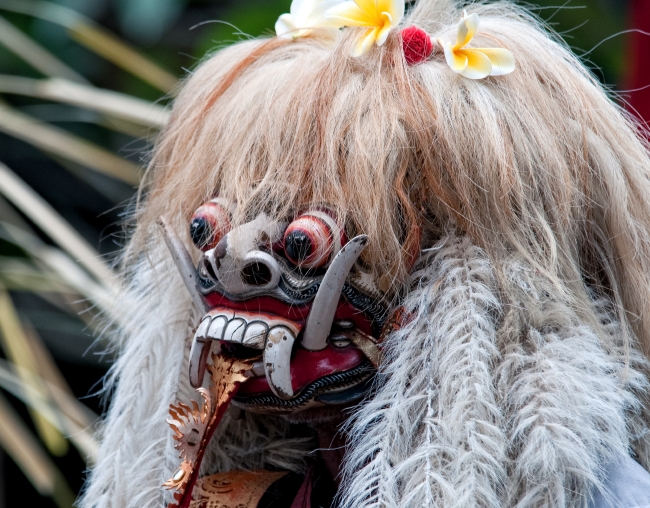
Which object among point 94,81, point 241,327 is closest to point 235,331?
point 241,327

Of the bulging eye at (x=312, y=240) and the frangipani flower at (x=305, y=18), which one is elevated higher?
the frangipani flower at (x=305, y=18)

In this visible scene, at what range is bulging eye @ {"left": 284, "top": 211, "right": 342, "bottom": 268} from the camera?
800mm

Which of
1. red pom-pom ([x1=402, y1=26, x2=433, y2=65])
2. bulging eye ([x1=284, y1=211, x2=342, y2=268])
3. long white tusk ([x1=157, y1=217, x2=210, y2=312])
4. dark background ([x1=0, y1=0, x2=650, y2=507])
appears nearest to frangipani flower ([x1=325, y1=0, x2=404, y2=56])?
red pom-pom ([x1=402, y1=26, x2=433, y2=65])

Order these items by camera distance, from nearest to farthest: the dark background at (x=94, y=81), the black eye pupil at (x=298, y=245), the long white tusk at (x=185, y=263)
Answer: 1. the black eye pupil at (x=298, y=245)
2. the long white tusk at (x=185, y=263)
3. the dark background at (x=94, y=81)

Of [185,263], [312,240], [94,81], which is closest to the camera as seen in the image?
[312,240]

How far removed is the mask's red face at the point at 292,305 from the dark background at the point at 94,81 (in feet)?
3.70

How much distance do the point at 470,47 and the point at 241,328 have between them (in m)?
0.41

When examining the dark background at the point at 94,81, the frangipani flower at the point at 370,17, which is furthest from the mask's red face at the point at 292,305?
the dark background at the point at 94,81

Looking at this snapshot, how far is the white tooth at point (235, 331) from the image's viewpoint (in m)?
0.83

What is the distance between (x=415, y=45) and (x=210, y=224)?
0.32m

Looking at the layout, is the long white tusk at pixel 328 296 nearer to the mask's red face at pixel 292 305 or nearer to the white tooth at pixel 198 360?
the mask's red face at pixel 292 305

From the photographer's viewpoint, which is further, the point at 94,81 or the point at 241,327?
the point at 94,81

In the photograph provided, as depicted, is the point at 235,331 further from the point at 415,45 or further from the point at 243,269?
the point at 415,45

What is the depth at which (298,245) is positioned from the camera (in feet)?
2.64
